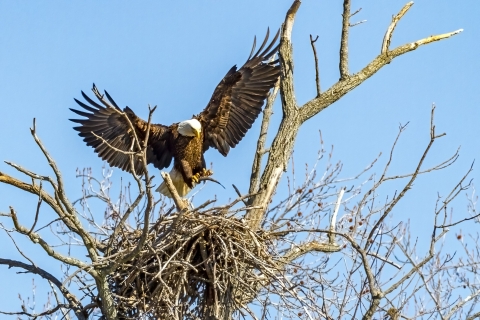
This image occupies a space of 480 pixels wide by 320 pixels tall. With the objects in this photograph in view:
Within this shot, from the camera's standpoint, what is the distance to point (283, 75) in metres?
6.26

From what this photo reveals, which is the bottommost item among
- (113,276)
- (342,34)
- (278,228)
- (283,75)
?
(113,276)

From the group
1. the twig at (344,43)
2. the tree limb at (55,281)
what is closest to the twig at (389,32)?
the twig at (344,43)

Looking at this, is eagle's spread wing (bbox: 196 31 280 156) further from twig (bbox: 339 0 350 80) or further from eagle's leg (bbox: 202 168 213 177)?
twig (bbox: 339 0 350 80)

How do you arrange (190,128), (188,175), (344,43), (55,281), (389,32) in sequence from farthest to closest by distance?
(188,175), (190,128), (389,32), (344,43), (55,281)

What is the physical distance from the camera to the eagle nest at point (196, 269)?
5184 millimetres

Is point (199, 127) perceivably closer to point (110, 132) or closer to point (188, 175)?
point (188, 175)

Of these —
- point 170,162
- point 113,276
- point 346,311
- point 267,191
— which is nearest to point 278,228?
point 267,191

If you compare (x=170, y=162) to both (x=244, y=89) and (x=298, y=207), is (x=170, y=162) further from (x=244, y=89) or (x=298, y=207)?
(x=298, y=207)

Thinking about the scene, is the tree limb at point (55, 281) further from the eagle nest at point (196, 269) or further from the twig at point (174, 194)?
the twig at point (174, 194)

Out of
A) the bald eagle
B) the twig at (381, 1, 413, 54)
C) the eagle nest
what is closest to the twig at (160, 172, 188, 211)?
the eagle nest

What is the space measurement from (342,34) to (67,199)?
299cm

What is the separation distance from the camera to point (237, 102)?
24.5 ft

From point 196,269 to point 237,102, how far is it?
8.51ft

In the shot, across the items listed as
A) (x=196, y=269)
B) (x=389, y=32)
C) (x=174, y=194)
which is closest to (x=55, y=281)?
(x=196, y=269)
